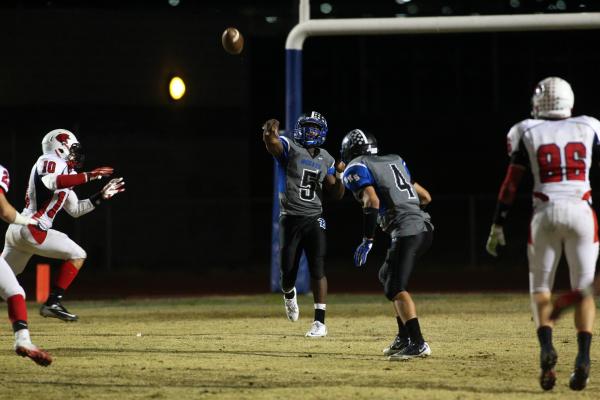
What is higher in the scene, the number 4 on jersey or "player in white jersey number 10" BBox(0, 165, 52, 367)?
the number 4 on jersey

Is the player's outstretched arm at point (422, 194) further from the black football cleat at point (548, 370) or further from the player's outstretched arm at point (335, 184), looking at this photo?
the black football cleat at point (548, 370)

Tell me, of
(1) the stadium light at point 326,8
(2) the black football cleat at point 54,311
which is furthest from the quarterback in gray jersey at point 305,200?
(1) the stadium light at point 326,8

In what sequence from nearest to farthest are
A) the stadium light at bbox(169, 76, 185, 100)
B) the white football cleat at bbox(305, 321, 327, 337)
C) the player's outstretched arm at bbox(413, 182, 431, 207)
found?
the player's outstretched arm at bbox(413, 182, 431, 207), the white football cleat at bbox(305, 321, 327, 337), the stadium light at bbox(169, 76, 185, 100)

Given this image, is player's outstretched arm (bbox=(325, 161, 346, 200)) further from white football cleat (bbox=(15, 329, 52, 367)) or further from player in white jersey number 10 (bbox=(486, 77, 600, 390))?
white football cleat (bbox=(15, 329, 52, 367))

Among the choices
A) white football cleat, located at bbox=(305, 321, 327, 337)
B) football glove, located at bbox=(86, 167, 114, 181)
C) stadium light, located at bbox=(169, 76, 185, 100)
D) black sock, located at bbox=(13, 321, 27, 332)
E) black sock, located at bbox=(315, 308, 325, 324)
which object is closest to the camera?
black sock, located at bbox=(13, 321, 27, 332)

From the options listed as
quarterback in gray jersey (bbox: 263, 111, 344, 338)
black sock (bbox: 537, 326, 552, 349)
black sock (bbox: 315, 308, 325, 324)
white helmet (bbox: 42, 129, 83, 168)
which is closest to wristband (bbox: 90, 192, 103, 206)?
white helmet (bbox: 42, 129, 83, 168)

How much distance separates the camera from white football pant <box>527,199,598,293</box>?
7.03 metres

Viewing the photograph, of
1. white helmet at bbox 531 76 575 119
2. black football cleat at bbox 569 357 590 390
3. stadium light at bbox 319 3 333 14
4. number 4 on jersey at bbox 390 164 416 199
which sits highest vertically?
stadium light at bbox 319 3 333 14

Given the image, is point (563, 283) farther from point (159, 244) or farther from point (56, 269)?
point (56, 269)

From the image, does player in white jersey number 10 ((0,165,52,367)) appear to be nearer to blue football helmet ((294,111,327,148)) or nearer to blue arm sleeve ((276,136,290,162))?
blue arm sleeve ((276,136,290,162))

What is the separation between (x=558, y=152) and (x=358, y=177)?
2190 millimetres

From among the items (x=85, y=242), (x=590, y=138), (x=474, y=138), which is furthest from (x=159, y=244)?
(x=590, y=138)

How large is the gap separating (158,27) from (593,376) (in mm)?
21281

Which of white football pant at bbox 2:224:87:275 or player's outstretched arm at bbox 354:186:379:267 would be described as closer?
player's outstretched arm at bbox 354:186:379:267
